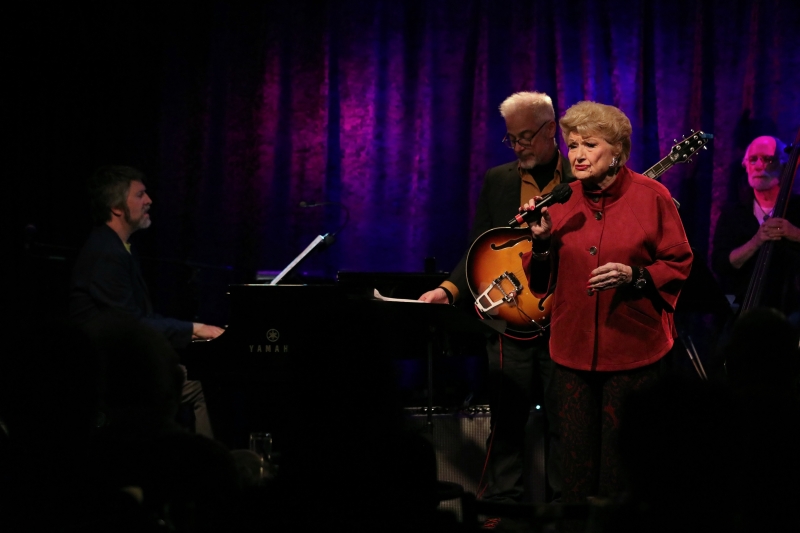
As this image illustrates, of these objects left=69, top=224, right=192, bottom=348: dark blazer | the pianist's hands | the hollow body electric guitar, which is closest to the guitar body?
the hollow body electric guitar

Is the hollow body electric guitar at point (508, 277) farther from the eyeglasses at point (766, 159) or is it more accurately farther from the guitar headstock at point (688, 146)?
the eyeglasses at point (766, 159)

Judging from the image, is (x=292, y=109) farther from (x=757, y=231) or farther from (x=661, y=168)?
(x=757, y=231)

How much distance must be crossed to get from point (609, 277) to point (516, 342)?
133cm

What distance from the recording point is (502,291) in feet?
13.0

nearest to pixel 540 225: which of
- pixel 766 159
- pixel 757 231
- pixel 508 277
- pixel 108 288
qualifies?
pixel 508 277

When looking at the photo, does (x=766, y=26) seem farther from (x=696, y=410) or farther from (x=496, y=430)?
(x=696, y=410)

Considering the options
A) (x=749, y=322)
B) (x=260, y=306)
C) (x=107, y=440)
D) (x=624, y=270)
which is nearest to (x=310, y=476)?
(x=107, y=440)

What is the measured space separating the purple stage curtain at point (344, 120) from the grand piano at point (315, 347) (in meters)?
1.25

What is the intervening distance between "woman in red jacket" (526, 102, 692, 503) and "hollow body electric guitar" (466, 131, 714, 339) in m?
0.93

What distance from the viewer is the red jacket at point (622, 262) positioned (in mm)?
2779

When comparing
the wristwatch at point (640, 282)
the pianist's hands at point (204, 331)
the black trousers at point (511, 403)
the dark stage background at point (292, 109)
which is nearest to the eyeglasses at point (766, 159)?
the dark stage background at point (292, 109)

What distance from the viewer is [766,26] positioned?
5395 mm

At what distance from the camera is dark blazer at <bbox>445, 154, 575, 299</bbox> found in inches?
160

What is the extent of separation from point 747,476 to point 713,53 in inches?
176
